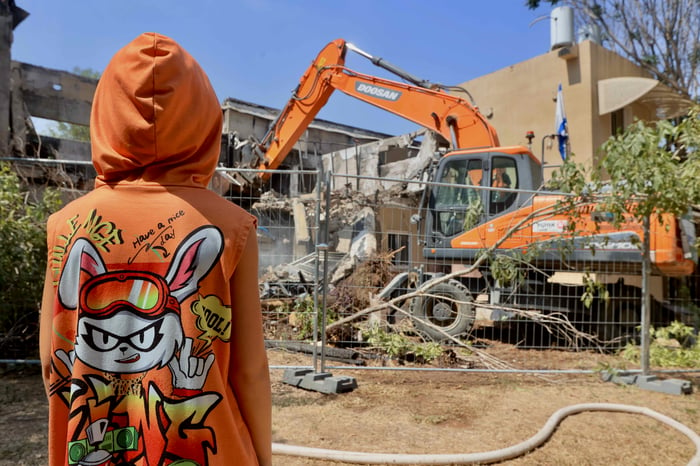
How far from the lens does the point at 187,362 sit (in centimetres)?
123

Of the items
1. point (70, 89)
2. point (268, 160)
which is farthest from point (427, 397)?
point (70, 89)

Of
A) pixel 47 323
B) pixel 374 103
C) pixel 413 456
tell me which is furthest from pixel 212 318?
pixel 374 103

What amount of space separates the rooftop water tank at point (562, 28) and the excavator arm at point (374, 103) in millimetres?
7661

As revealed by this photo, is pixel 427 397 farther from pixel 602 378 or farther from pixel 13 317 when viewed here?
pixel 13 317

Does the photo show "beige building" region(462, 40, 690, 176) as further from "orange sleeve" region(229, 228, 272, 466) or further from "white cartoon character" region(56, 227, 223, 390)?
"white cartoon character" region(56, 227, 223, 390)

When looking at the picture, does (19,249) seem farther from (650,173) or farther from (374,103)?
(374,103)

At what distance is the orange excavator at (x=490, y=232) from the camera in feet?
23.2

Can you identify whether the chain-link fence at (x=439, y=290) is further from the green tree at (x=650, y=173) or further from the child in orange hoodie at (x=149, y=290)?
the child in orange hoodie at (x=149, y=290)

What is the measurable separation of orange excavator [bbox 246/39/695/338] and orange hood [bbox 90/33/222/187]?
5.33 m

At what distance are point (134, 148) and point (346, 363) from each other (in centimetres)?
537

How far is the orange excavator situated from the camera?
23.2ft

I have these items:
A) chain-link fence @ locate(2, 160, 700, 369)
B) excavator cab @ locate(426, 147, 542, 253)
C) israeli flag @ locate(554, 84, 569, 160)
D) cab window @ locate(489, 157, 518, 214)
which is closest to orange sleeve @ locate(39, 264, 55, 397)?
chain-link fence @ locate(2, 160, 700, 369)

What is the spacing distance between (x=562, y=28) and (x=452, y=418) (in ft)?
47.6

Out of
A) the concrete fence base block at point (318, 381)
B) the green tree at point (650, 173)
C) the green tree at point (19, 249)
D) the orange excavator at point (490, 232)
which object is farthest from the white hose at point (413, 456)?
the green tree at point (19, 249)
